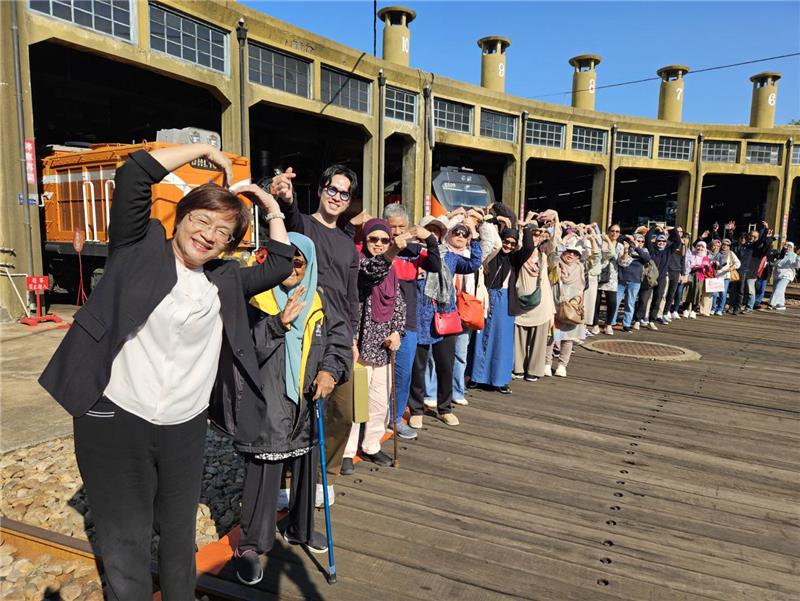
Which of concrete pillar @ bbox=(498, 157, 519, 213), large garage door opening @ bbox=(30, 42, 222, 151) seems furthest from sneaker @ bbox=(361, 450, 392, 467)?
concrete pillar @ bbox=(498, 157, 519, 213)

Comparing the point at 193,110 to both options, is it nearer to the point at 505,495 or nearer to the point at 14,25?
the point at 14,25

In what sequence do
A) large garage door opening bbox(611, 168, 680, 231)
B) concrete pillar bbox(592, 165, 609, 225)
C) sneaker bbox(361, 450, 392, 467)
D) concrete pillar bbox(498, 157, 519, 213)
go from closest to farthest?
sneaker bbox(361, 450, 392, 467) < concrete pillar bbox(498, 157, 519, 213) < concrete pillar bbox(592, 165, 609, 225) < large garage door opening bbox(611, 168, 680, 231)

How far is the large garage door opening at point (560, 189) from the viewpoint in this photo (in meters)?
32.3

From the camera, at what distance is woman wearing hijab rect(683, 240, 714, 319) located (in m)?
11.9

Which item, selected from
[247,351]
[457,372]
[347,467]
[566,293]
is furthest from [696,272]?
[247,351]

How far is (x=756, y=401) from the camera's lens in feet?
19.3

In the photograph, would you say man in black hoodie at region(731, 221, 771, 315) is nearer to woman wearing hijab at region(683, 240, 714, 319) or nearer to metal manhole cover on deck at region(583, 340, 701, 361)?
woman wearing hijab at region(683, 240, 714, 319)

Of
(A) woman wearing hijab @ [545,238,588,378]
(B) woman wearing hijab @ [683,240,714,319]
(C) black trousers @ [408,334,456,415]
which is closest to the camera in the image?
(C) black trousers @ [408,334,456,415]

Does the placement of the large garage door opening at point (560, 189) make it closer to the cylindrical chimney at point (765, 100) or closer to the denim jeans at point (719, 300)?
the cylindrical chimney at point (765, 100)

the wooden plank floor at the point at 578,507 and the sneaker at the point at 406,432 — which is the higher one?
the sneaker at the point at 406,432

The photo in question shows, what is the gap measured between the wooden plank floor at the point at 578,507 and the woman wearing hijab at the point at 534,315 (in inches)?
23.5

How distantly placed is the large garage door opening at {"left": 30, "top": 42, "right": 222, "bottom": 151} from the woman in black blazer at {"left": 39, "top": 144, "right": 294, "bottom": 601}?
13.6 metres

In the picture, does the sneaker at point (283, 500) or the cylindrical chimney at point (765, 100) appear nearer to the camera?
the sneaker at point (283, 500)

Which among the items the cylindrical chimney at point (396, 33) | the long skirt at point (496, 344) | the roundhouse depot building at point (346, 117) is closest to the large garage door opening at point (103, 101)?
the roundhouse depot building at point (346, 117)
